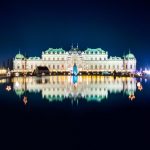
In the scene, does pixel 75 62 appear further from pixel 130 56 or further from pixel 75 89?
pixel 75 89

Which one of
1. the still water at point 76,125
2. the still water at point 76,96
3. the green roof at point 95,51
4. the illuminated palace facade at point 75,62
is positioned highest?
the green roof at point 95,51

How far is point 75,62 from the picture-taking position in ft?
417

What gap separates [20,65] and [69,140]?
394ft

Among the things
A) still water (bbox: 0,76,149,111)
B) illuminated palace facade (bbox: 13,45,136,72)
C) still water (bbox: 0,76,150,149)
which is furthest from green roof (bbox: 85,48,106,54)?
still water (bbox: 0,76,150,149)

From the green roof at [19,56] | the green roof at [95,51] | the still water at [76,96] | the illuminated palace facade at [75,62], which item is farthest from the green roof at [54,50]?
the still water at [76,96]

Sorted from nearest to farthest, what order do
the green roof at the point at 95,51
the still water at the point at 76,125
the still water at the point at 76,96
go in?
the still water at the point at 76,125 → the still water at the point at 76,96 → the green roof at the point at 95,51

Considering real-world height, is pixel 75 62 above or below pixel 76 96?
above

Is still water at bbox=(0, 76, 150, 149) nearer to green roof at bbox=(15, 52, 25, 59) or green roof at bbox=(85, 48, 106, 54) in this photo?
green roof at bbox=(15, 52, 25, 59)

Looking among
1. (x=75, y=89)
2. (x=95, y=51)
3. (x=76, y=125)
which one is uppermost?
(x=95, y=51)

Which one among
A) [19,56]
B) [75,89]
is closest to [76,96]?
[75,89]

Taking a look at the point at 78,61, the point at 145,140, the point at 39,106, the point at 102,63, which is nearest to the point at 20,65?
the point at 78,61

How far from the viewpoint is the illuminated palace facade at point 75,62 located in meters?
128

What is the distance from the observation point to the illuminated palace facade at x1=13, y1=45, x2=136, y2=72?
12769 centimetres

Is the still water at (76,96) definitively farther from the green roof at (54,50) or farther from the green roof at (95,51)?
the green roof at (95,51)
